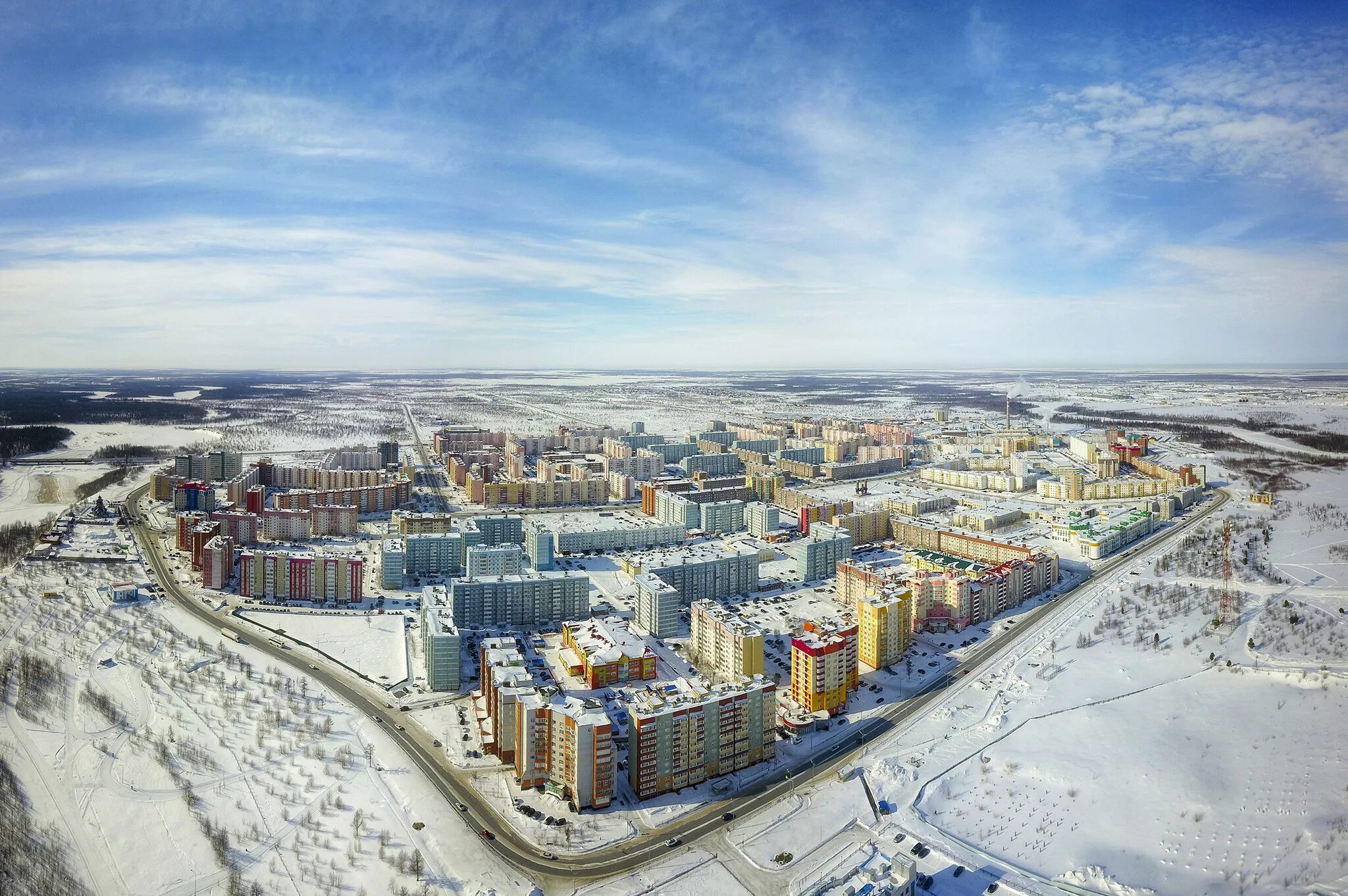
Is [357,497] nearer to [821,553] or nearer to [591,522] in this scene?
[591,522]

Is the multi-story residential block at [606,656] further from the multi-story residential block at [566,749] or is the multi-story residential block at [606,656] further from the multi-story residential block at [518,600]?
the multi-story residential block at [566,749]

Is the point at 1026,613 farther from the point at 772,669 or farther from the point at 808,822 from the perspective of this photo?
the point at 808,822

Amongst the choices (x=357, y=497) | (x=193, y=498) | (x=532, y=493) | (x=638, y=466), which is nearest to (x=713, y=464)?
(x=638, y=466)

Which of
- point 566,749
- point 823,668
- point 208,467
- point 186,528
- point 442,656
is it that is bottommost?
point 566,749

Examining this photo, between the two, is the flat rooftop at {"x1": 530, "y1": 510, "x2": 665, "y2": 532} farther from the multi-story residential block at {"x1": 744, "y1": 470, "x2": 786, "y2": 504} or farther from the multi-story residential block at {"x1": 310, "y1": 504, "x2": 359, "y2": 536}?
the multi-story residential block at {"x1": 310, "y1": 504, "x2": 359, "y2": 536}

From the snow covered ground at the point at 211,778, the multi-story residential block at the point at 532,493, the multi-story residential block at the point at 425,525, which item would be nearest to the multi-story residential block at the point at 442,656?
the snow covered ground at the point at 211,778

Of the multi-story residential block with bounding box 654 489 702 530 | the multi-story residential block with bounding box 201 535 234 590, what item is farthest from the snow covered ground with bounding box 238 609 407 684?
the multi-story residential block with bounding box 654 489 702 530
